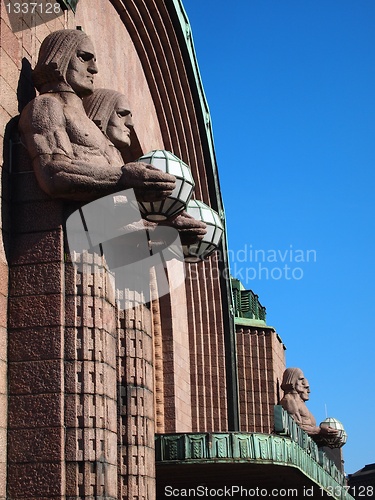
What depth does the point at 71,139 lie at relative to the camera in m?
9.15

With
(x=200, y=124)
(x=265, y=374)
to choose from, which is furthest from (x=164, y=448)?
(x=265, y=374)

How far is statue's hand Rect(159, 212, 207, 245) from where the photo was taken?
1012 cm

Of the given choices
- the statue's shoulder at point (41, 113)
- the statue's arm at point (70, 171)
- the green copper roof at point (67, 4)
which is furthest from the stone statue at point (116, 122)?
the statue's arm at point (70, 171)

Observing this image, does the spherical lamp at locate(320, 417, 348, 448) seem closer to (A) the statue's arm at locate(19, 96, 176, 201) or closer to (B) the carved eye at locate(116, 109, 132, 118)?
(B) the carved eye at locate(116, 109, 132, 118)

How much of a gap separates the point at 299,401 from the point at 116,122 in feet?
46.1

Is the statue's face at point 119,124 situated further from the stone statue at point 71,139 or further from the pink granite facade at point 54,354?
the pink granite facade at point 54,354

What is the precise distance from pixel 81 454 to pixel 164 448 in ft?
16.5

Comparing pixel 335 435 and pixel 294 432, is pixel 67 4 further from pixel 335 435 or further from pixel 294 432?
pixel 335 435

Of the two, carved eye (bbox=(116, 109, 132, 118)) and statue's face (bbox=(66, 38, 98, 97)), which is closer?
statue's face (bbox=(66, 38, 98, 97))

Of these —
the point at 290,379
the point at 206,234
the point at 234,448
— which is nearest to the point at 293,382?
the point at 290,379

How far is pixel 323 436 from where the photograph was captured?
76.0 ft

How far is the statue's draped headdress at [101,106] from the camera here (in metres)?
10.3

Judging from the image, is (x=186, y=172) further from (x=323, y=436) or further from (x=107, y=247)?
(x=323, y=436)

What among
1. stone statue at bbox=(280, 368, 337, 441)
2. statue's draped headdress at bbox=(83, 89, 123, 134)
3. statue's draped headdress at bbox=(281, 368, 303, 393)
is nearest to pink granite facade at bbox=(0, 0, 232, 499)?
statue's draped headdress at bbox=(83, 89, 123, 134)
